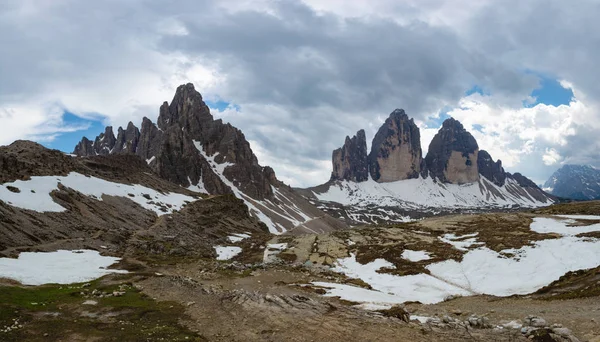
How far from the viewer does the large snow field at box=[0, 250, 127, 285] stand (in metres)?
39.2

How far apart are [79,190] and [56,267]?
5940 cm

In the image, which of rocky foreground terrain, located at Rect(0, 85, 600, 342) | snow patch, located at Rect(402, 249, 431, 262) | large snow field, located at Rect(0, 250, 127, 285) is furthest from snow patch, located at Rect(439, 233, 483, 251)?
large snow field, located at Rect(0, 250, 127, 285)

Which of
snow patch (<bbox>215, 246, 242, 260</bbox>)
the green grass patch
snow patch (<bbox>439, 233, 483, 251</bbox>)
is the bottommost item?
snow patch (<bbox>215, 246, 242, 260</bbox>)

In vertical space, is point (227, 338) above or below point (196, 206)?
below

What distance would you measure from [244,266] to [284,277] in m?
11.6

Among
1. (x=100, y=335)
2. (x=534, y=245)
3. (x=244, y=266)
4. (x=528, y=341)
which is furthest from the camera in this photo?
(x=244, y=266)

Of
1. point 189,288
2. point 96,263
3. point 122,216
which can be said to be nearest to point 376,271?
point 189,288

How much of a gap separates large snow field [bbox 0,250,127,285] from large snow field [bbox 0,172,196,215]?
25053mm

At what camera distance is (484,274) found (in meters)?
51.7

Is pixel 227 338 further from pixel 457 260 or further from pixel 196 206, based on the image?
pixel 196 206

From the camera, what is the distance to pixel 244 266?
6359 centimetres

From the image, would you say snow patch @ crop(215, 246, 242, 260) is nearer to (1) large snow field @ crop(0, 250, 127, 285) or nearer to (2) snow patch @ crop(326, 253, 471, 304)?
(1) large snow field @ crop(0, 250, 127, 285)

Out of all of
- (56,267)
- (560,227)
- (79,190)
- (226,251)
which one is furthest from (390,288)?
(79,190)

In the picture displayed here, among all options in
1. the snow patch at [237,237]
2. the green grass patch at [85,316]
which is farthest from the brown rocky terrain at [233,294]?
the snow patch at [237,237]
